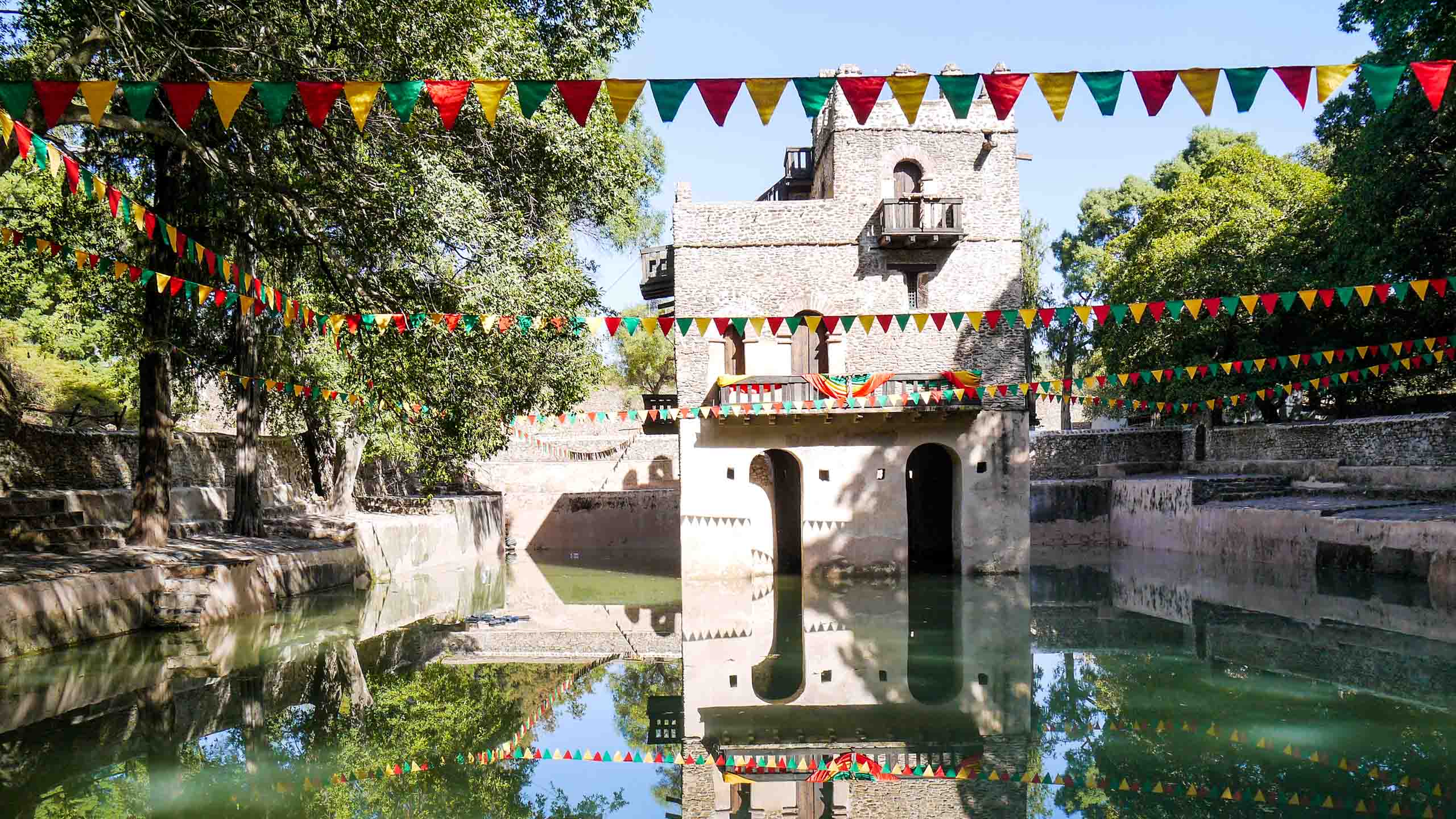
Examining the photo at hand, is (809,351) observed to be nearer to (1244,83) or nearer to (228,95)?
(1244,83)

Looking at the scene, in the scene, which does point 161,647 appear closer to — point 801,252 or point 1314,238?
point 801,252

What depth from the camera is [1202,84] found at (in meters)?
6.98

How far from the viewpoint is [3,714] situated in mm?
8492

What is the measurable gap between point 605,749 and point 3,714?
5139mm

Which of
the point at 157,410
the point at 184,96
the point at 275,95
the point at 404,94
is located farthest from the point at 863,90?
the point at 157,410

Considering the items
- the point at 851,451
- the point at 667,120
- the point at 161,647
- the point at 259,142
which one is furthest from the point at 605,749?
the point at 851,451

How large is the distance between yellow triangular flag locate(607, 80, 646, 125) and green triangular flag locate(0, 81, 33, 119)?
3.99 metres

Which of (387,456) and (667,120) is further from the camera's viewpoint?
(387,456)

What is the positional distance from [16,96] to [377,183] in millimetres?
4640

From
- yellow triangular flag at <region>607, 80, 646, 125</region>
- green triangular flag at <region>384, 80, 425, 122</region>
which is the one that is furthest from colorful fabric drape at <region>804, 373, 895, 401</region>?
green triangular flag at <region>384, 80, 425, 122</region>

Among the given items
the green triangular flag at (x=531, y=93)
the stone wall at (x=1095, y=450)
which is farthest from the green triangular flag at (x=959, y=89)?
the stone wall at (x=1095, y=450)

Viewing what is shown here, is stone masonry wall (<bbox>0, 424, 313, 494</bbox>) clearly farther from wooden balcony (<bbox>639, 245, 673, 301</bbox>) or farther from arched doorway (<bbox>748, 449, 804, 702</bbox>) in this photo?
arched doorway (<bbox>748, 449, 804, 702</bbox>)

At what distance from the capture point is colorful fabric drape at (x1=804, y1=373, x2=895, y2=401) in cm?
1847

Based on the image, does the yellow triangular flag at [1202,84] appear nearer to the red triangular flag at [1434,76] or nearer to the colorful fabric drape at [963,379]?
the red triangular flag at [1434,76]
